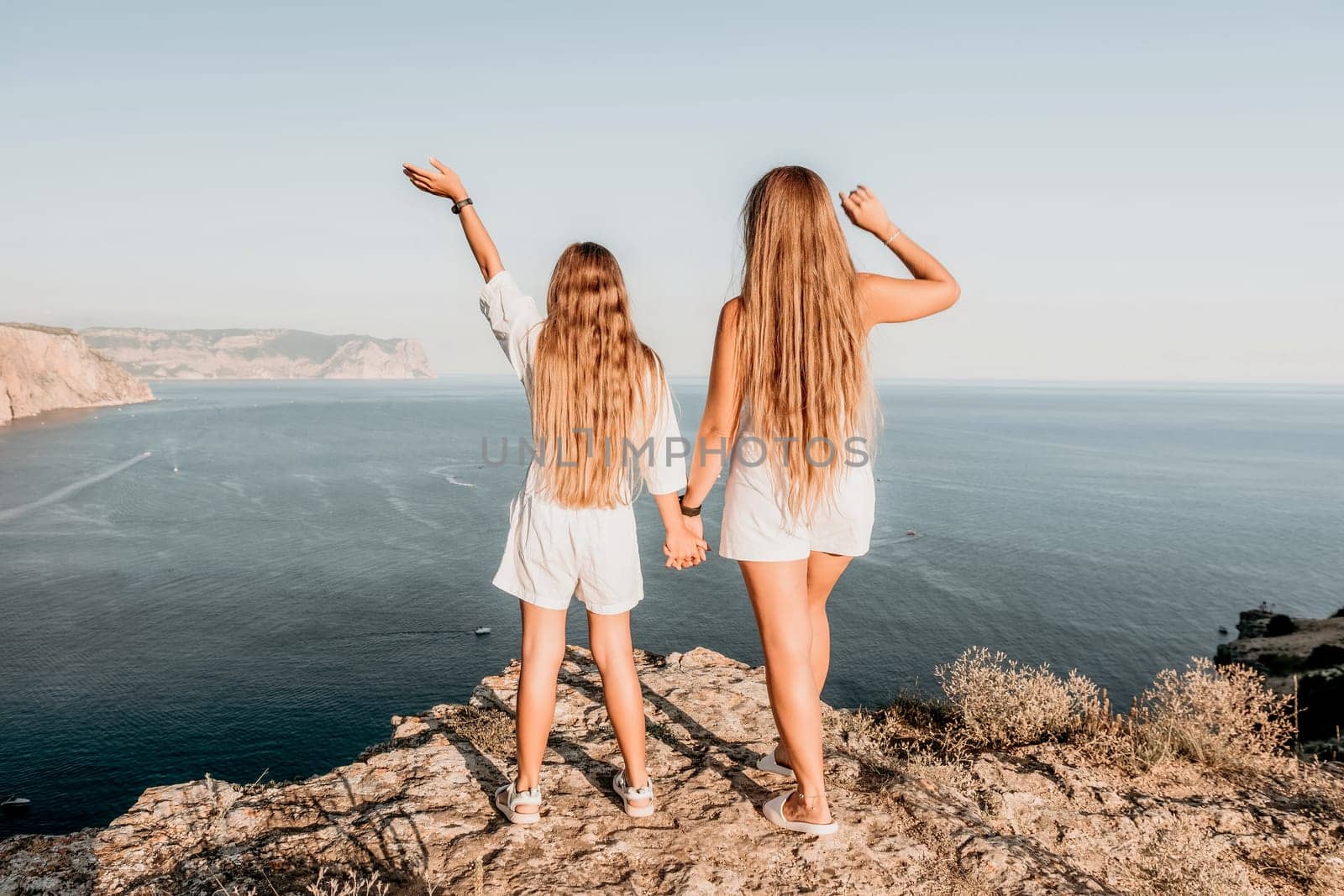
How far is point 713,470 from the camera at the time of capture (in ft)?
9.25

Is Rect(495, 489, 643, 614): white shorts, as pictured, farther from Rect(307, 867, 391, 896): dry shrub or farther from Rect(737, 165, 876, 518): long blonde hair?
Rect(307, 867, 391, 896): dry shrub

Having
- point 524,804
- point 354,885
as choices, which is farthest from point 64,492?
point 524,804

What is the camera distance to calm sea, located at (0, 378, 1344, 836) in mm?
28547

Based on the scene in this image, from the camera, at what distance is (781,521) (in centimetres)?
280

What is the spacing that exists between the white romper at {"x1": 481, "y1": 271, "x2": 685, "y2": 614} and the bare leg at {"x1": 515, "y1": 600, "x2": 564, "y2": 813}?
0.23 feet

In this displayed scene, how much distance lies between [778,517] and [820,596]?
53 cm

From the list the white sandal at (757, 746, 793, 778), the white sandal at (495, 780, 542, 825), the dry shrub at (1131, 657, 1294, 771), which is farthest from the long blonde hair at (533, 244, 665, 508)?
the dry shrub at (1131, 657, 1294, 771)

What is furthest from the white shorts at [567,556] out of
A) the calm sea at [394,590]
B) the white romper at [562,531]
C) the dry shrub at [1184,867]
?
the calm sea at [394,590]

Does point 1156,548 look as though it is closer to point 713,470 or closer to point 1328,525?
point 1328,525

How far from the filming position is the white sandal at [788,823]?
2986 millimetres

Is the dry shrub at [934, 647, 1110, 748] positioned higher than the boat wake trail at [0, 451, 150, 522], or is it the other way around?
the dry shrub at [934, 647, 1110, 748]

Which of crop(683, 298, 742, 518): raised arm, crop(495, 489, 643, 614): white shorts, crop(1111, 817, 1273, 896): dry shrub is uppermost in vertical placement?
crop(683, 298, 742, 518): raised arm

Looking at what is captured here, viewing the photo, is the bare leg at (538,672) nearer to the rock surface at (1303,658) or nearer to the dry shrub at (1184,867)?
the dry shrub at (1184,867)

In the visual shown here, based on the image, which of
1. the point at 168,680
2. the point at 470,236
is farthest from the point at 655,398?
the point at 168,680
